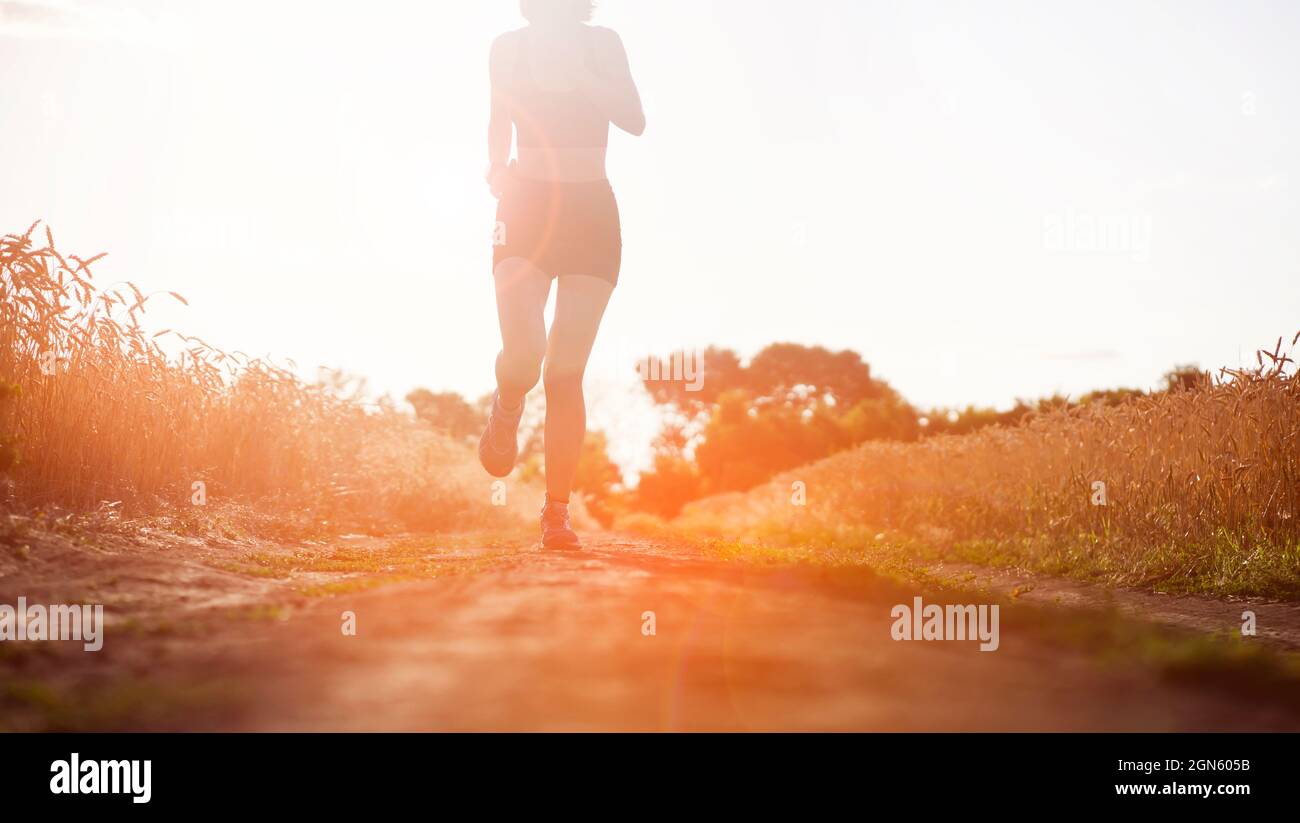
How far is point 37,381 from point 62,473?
542mm

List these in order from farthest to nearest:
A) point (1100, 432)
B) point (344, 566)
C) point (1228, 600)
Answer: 1. point (1100, 432)
2. point (1228, 600)
3. point (344, 566)

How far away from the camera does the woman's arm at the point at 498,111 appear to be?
534 centimetres

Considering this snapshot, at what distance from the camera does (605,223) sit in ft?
16.8

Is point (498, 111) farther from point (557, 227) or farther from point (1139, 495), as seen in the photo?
point (1139, 495)

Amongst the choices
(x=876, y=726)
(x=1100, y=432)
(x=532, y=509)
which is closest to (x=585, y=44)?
(x=876, y=726)

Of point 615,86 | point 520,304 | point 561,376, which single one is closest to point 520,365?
point 561,376

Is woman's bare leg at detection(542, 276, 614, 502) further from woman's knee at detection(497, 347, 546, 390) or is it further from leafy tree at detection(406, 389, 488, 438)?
leafy tree at detection(406, 389, 488, 438)

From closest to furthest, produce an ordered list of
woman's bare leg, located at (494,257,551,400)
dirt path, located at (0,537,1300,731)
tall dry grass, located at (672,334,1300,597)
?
dirt path, located at (0,537,1300,731) → woman's bare leg, located at (494,257,551,400) → tall dry grass, located at (672,334,1300,597)

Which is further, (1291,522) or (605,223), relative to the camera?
(1291,522)

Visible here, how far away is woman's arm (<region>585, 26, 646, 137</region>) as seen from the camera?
16.7 ft

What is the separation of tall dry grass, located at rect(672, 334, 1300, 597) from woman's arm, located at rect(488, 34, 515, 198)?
16.4 feet

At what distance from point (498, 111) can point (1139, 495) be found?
5.84 metres

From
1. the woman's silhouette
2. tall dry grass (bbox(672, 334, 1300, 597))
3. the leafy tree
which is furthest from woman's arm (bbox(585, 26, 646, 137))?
the leafy tree
